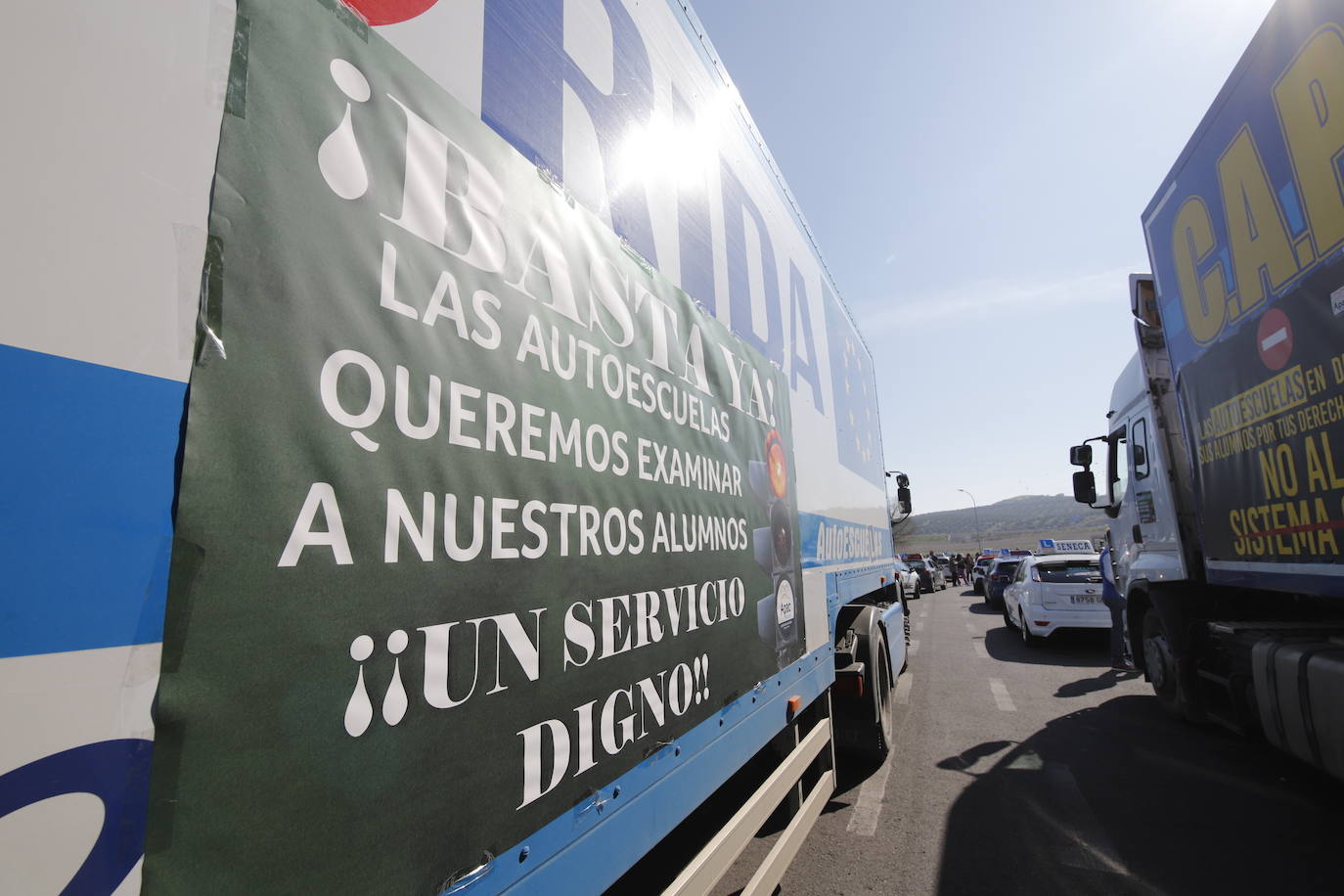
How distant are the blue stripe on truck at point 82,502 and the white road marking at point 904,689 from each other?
290 inches

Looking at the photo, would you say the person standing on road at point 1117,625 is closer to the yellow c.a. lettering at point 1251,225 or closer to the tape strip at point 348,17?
the yellow c.a. lettering at point 1251,225

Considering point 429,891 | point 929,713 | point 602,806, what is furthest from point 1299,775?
point 429,891

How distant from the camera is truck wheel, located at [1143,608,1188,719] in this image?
16.8ft

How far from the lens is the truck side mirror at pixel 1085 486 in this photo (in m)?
6.71

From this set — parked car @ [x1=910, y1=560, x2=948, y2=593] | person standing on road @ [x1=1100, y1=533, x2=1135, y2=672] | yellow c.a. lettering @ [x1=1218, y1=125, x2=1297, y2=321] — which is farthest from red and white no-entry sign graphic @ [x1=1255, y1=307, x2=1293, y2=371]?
parked car @ [x1=910, y1=560, x2=948, y2=593]

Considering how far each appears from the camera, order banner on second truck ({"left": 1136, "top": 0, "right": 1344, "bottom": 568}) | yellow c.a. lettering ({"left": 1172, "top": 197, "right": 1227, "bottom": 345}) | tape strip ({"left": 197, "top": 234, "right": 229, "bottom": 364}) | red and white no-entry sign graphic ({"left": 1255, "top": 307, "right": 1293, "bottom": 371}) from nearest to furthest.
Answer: tape strip ({"left": 197, "top": 234, "right": 229, "bottom": 364}), banner on second truck ({"left": 1136, "top": 0, "right": 1344, "bottom": 568}), red and white no-entry sign graphic ({"left": 1255, "top": 307, "right": 1293, "bottom": 371}), yellow c.a. lettering ({"left": 1172, "top": 197, "right": 1227, "bottom": 345})

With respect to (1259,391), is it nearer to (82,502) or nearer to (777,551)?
(777,551)

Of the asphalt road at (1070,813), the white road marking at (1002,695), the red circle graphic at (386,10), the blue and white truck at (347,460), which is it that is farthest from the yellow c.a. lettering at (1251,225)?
the white road marking at (1002,695)

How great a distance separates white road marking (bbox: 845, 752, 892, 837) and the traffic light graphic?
184cm

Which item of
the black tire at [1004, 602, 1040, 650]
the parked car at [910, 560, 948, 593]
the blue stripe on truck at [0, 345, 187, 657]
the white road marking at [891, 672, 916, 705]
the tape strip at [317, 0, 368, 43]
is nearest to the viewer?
the blue stripe on truck at [0, 345, 187, 657]

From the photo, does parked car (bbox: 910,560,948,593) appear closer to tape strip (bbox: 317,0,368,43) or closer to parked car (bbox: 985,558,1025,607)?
parked car (bbox: 985,558,1025,607)

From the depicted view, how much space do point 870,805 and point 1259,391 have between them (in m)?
3.36

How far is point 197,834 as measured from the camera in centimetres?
77

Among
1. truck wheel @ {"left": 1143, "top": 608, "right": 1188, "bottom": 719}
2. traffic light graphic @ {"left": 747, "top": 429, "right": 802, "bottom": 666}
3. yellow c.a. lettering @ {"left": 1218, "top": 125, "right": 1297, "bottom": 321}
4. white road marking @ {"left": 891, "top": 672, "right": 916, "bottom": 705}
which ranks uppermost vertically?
yellow c.a. lettering @ {"left": 1218, "top": 125, "right": 1297, "bottom": 321}
